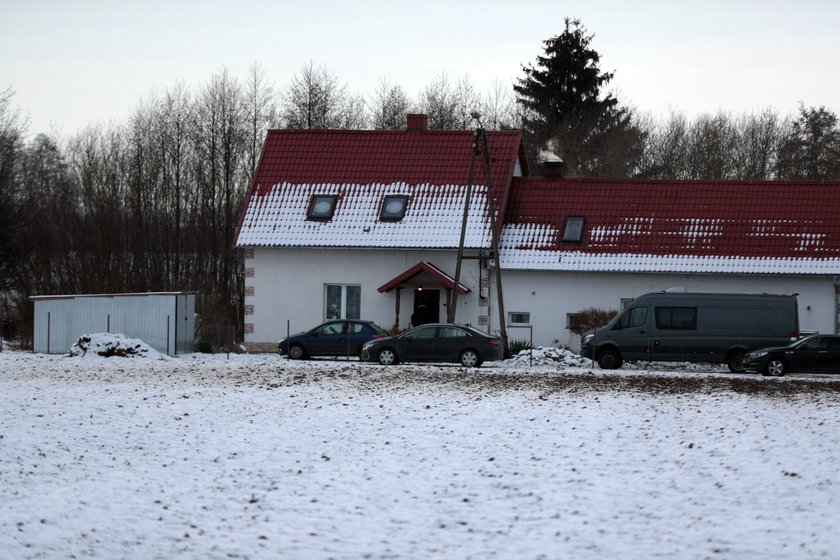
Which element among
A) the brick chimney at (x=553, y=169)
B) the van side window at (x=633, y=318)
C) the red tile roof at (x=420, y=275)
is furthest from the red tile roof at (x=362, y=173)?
the van side window at (x=633, y=318)

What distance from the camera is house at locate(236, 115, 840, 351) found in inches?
1534

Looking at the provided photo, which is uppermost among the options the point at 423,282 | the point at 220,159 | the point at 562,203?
the point at 220,159

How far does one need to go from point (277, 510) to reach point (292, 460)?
2967mm

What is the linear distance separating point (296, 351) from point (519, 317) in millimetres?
8375

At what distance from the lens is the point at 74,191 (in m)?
69.1

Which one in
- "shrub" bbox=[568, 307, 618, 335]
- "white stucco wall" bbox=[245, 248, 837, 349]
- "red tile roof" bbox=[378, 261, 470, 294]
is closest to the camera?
"shrub" bbox=[568, 307, 618, 335]

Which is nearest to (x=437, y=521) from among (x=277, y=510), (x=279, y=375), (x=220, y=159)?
(x=277, y=510)

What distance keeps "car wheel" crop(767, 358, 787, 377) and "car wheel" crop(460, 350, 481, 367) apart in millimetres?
7820

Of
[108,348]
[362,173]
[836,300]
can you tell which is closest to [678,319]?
[836,300]

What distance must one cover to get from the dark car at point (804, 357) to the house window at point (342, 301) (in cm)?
1470

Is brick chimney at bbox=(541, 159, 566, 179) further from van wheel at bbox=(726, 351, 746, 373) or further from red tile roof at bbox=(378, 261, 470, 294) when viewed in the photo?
van wheel at bbox=(726, 351, 746, 373)

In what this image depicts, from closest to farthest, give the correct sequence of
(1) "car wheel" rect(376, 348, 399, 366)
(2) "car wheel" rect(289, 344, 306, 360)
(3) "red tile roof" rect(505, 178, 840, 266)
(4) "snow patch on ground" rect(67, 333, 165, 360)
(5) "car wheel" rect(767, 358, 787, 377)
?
(5) "car wheel" rect(767, 358, 787, 377) < (1) "car wheel" rect(376, 348, 399, 366) < (4) "snow patch on ground" rect(67, 333, 165, 360) < (2) "car wheel" rect(289, 344, 306, 360) < (3) "red tile roof" rect(505, 178, 840, 266)

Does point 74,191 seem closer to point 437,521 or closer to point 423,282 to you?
point 423,282

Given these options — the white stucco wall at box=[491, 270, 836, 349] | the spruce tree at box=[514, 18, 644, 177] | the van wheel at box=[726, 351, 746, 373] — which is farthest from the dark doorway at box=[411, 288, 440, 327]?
the spruce tree at box=[514, 18, 644, 177]
